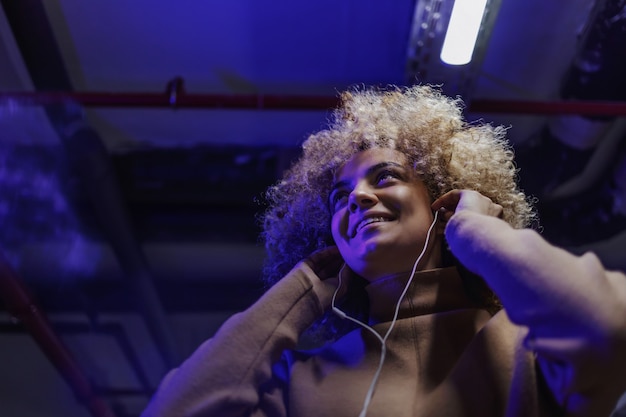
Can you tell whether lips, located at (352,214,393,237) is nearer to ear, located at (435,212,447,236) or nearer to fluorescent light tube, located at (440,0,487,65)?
ear, located at (435,212,447,236)

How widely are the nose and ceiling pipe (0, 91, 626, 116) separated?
2.72 feet

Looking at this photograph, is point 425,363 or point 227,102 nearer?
point 425,363

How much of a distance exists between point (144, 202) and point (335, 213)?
1391mm

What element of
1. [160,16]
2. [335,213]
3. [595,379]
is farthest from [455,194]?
[160,16]

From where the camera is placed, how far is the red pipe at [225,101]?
6.86ft

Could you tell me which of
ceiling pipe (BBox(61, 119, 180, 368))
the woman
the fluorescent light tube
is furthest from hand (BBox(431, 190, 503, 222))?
ceiling pipe (BBox(61, 119, 180, 368))

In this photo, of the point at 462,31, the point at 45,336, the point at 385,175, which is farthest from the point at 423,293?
the point at 45,336

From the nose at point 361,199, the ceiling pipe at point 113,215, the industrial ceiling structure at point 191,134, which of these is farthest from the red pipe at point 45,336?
the nose at point 361,199

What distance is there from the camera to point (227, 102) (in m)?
2.12

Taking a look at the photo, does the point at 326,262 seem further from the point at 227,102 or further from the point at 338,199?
the point at 227,102

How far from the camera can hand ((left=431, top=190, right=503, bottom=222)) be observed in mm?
1130

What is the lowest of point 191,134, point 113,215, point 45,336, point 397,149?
point 45,336

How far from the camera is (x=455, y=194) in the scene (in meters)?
1.24

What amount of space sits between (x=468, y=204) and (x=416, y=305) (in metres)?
0.23
